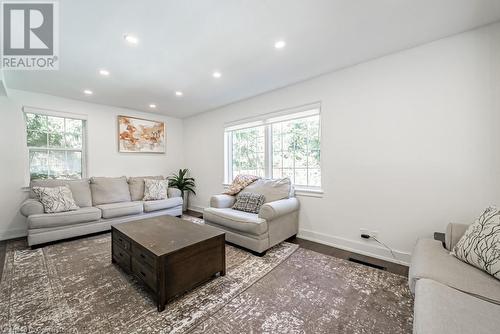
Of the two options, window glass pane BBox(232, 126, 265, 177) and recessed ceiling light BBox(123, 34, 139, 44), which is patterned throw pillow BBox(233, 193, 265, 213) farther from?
recessed ceiling light BBox(123, 34, 139, 44)

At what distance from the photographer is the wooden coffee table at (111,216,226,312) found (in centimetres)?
162

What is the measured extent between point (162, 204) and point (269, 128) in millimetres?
2580

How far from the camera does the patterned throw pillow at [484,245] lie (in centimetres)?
130

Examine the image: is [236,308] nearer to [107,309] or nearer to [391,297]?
[107,309]

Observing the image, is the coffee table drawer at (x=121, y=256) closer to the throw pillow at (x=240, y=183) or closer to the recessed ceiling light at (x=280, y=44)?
the throw pillow at (x=240, y=183)

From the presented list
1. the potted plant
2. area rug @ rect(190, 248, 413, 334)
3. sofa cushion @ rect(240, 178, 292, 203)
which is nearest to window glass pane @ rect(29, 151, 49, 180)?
the potted plant

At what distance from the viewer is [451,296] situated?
43.3 inches

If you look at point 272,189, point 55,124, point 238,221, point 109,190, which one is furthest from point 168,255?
point 55,124

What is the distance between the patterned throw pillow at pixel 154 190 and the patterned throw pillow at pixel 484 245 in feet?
14.3

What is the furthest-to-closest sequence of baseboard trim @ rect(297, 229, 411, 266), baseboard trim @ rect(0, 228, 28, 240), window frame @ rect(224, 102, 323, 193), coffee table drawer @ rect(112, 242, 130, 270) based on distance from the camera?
baseboard trim @ rect(0, 228, 28, 240), window frame @ rect(224, 102, 323, 193), baseboard trim @ rect(297, 229, 411, 266), coffee table drawer @ rect(112, 242, 130, 270)

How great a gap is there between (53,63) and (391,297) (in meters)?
4.42

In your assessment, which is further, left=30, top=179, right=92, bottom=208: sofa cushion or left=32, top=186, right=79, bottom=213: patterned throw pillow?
left=30, top=179, right=92, bottom=208: sofa cushion

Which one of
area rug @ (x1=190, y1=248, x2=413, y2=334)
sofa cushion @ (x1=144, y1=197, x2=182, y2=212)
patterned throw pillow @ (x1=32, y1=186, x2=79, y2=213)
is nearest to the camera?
area rug @ (x1=190, y1=248, x2=413, y2=334)

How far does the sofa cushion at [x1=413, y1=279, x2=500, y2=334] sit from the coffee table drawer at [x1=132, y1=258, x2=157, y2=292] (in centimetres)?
172
